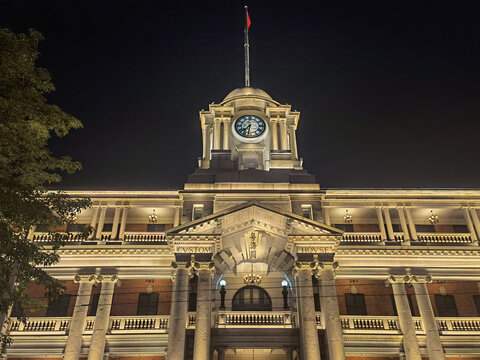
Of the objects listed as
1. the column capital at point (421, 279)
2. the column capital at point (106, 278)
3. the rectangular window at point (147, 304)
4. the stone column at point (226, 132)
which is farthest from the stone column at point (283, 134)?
the column capital at point (106, 278)

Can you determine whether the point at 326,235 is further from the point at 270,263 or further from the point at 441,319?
the point at 441,319

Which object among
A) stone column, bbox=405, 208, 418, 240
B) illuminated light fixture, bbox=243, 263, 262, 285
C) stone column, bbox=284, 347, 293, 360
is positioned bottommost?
stone column, bbox=284, 347, 293, 360

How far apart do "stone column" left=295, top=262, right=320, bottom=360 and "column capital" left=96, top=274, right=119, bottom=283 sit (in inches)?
466

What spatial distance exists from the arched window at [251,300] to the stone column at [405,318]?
8493 millimetres

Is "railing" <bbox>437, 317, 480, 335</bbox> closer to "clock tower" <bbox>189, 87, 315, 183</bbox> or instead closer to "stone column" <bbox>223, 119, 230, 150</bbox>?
"clock tower" <bbox>189, 87, 315, 183</bbox>

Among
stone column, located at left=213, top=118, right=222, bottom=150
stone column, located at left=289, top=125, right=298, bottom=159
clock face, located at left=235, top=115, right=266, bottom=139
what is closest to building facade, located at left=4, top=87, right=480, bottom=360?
stone column, located at left=213, top=118, right=222, bottom=150

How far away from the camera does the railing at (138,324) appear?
84.8 ft

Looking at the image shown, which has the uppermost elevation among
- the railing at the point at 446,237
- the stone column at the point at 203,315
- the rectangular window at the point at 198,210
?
the rectangular window at the point at 198,210

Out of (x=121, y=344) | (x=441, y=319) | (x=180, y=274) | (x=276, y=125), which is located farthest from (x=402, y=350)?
(x=276, y=125)

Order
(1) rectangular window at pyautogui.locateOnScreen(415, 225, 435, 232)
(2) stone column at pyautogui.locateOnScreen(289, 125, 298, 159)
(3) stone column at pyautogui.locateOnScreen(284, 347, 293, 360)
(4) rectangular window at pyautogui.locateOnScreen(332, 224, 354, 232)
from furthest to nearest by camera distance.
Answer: (2) stone column at pyautogui.locateOnScreen(289, 125, 298, 159), (1) rectangular window at pyautogui.locateOnScreen(415, 225, 435, 232), (4) rectangular window at pyautogui.locateOnScreen(332, 224, 354, 232), (3) stone column at pyautogui.locateOnScreen(284, 347, 293, 360)

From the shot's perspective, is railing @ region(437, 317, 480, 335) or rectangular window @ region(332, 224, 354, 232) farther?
rectangular window @ region(332, 224, 354, 232)

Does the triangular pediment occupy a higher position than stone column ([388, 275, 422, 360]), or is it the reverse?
the triangular pediment

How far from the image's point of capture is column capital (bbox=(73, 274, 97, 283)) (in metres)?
27.2

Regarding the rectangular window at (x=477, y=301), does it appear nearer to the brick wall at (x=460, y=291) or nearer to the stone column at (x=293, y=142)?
the brick wall at (x=460, y=291)
